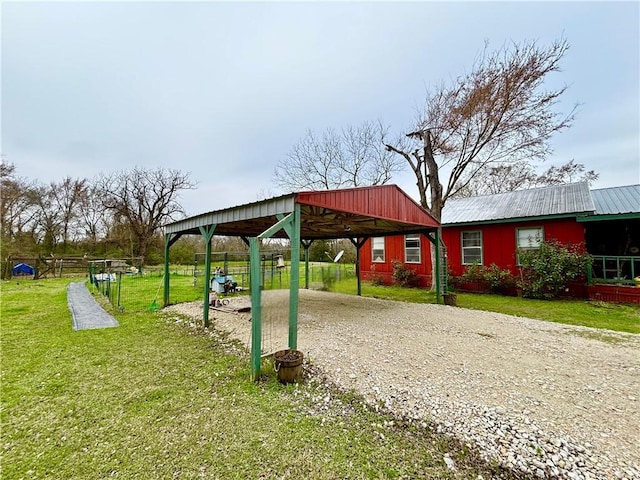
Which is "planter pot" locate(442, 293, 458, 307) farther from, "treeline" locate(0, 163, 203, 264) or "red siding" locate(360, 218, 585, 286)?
"treeline" locate(0, 163, 203, 264)

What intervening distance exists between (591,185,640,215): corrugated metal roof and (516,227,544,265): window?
160cm

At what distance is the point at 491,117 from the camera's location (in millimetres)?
9766

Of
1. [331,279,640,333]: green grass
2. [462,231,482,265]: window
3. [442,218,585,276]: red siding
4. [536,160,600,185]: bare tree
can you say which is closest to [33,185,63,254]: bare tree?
[331,279,640,333]: green grass

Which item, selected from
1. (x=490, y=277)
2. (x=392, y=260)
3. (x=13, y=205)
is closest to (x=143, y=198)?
(x=13, y=205)

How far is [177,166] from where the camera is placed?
91.7 feet

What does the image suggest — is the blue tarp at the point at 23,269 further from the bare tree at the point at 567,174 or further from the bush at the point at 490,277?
the bare tree at the point at 567,174

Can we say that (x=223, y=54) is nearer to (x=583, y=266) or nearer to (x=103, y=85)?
(x=103, y=85)

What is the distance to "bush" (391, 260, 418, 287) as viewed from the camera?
12312 mm

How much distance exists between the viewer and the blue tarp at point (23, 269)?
53.8 feet

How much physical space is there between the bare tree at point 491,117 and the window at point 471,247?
1856mm

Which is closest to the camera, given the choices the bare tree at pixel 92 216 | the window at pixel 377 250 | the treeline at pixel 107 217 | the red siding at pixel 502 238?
the red siding at pixel 502 238

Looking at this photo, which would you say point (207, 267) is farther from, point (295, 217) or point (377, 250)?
point (377, 250)

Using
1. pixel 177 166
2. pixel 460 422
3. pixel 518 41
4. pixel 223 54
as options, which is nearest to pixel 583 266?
pixel 518 41

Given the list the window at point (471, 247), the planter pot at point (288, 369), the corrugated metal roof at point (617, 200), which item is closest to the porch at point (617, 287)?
the corrugated metal roof at point (617, 200)
